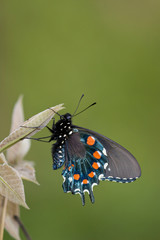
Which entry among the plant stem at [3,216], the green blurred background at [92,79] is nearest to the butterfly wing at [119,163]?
the plant stem at [3,216]

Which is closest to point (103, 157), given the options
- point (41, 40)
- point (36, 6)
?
point (41, 40)

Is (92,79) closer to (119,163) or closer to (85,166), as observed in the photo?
(85,166)

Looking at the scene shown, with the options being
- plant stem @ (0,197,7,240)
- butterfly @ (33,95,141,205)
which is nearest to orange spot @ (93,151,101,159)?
butterfly @ (33,95,141,205)

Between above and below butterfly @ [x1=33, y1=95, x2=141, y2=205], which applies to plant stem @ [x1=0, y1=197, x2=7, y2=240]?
below

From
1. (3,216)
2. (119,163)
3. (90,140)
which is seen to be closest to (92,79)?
(90,140)

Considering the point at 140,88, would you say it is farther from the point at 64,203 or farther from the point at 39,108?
the point at 64,203

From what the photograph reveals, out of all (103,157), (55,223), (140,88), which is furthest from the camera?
(140,88)

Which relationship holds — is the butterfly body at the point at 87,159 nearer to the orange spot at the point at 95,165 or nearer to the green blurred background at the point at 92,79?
the orange spot at the point at 95,165

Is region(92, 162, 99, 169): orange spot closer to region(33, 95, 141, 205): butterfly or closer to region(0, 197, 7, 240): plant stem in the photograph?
region(33, 95, 141, 205): butterfly
